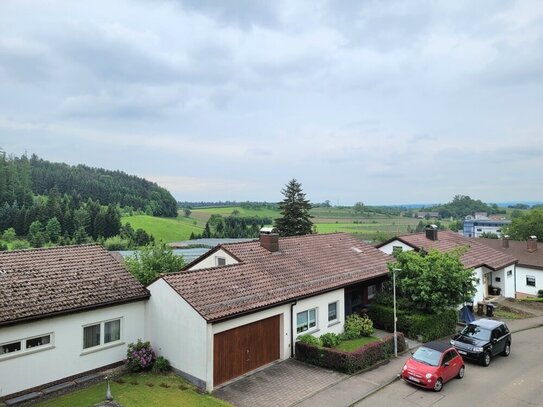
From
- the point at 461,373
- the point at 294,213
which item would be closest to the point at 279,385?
the point at 461,373

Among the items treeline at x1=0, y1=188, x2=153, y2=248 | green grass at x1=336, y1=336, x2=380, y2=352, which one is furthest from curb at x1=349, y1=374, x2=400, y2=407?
treeline at x1=0, y1=188, x2=153, y2=248

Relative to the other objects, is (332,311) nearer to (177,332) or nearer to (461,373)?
(461,373)

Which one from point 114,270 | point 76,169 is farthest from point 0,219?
point 114,270

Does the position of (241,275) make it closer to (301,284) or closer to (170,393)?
(301,284)

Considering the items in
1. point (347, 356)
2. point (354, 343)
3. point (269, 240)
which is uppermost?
point (269, 240)

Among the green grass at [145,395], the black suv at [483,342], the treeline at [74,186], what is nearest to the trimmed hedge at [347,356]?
the black suv at [483,342]

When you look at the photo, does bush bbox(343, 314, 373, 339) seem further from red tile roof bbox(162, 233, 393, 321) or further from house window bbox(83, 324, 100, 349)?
house window bbox(83, 324, 100, 349)

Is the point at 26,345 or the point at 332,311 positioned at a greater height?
the point at 26,345
